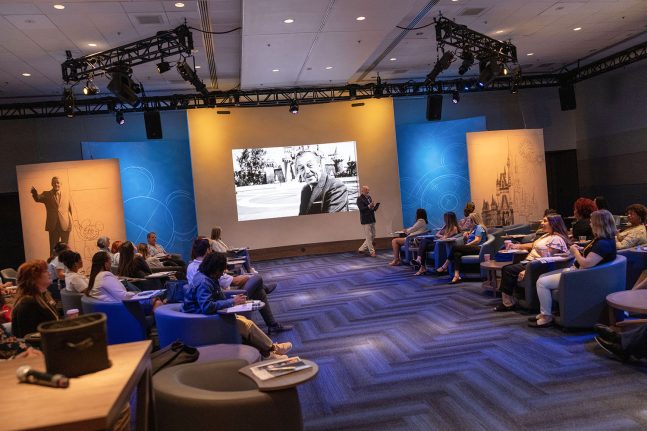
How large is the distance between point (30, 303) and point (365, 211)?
9.49 metres

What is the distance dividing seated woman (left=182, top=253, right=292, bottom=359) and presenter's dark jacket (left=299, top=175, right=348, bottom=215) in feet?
29.7

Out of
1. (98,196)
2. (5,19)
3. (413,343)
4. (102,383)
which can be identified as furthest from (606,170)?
(102,383)

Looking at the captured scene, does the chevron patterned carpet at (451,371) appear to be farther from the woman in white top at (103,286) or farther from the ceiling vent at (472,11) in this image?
the ceiling vent at (472,11)

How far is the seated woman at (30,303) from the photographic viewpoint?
13.9ft

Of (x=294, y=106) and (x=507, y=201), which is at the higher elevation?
(x=294, y=106)

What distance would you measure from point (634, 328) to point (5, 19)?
8541mm

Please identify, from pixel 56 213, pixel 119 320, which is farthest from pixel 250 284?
pixel 56 213

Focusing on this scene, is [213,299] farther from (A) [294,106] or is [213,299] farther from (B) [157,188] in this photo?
(B) [157,188]

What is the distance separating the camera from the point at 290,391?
8.31ft

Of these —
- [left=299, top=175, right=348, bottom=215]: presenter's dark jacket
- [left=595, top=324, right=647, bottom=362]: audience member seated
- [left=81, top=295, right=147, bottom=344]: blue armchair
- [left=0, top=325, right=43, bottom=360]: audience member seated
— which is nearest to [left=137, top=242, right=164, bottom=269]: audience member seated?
[left=81, top=295, right=147, bottom=344]: blue armchair

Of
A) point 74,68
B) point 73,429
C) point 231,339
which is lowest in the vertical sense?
point 231,339

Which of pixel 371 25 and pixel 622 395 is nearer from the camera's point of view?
pixel 622 395

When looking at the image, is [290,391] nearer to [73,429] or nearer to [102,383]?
[102,383]

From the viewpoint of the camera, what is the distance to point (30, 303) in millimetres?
4281
